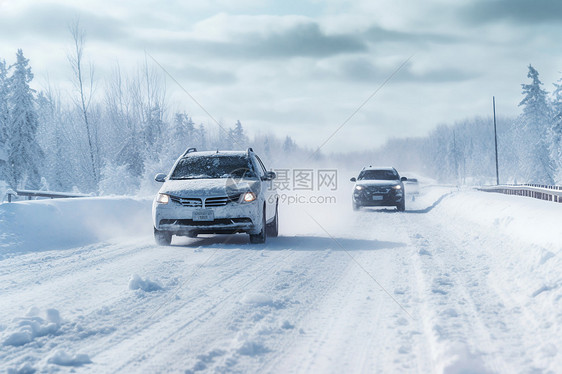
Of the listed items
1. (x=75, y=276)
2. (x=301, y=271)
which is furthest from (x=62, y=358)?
(x=301, y=271)

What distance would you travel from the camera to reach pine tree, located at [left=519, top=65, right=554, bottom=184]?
5950cm

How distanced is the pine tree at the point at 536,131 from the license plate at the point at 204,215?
58.0m

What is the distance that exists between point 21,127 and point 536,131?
5590cm

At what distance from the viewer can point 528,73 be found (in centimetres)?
6256

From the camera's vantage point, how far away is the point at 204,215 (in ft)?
31.0

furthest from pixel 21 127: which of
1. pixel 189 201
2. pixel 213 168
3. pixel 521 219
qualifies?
pixel 521 219

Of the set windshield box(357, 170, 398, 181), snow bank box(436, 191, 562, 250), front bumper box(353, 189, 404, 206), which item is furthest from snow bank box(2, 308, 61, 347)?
windshield box(357, 170, 398, 181)

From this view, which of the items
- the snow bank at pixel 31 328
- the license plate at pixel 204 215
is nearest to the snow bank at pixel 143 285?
the snow bank at pixel 31 328

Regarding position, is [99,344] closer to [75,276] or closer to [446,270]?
[75,276]

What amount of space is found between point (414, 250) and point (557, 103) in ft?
178

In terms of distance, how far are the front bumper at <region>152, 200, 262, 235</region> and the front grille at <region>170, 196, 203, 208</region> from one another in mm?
64

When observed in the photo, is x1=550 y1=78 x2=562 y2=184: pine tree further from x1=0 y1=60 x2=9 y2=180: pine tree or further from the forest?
x1=0 y1=60 x2=9 y2=180: pine tree

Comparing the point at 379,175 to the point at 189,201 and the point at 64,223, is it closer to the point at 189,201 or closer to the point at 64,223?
the point at 189,201

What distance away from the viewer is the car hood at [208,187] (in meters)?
9.58
